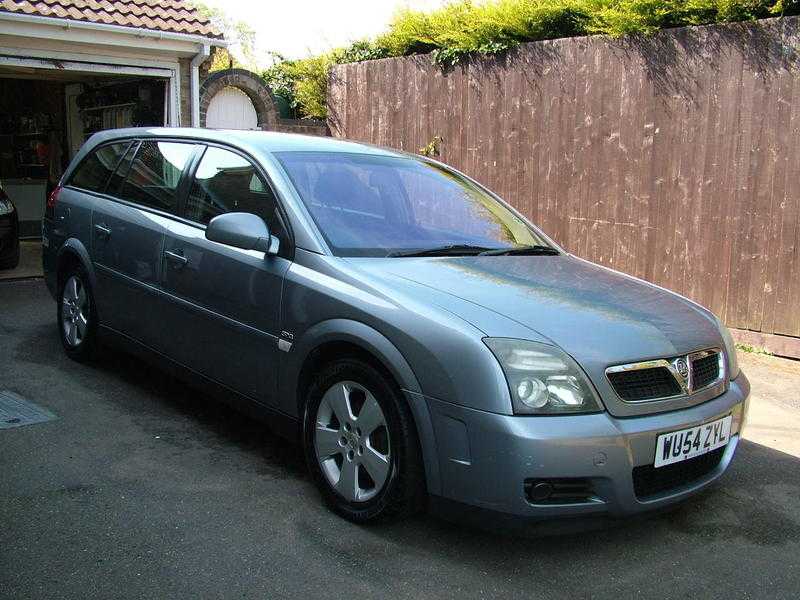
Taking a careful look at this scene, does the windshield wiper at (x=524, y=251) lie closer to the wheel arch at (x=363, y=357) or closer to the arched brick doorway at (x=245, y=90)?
the wheel arch at (x=363, y=357)

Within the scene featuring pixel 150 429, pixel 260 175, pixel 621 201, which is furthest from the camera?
pixel 621 201

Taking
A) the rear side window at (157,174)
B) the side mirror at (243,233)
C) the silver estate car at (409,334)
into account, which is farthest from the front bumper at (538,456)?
the rear side window at (157,174)

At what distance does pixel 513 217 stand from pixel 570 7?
405 cm

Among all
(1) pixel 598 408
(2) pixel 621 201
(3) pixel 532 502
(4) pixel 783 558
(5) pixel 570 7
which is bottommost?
(4) pixel 783 558

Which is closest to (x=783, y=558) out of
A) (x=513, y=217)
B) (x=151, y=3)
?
(x=513, y=217)

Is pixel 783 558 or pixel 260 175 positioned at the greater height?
pixel 260 175

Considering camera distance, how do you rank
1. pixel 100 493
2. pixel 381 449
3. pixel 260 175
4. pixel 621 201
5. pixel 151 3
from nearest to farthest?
pixel 381 449 → pixel 100 493 → pixel 260 175 → pixel 621 201 → pixel 151 3

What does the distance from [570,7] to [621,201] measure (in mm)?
1974

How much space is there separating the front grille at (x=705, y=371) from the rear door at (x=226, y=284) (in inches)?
72.4

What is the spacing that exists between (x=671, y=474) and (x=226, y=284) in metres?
2.26

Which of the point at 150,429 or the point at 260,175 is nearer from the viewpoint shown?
the point at 260,175

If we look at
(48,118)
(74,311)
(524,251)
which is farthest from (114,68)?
(524,251)

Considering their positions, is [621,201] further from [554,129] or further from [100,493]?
[100,493]

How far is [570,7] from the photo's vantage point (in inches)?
317
